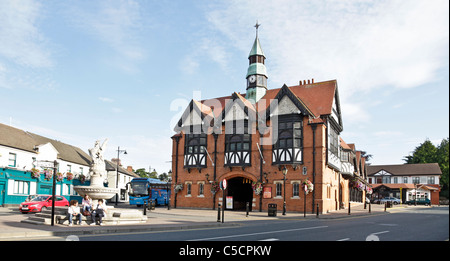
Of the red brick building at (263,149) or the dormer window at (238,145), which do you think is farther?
the dormer window at (238,145)

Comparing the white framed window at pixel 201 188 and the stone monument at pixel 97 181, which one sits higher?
the stone monument at pixel 97 181

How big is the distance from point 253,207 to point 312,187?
260 inches

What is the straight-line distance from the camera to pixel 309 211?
34.0 m

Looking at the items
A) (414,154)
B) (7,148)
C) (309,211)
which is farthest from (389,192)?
(7,148)

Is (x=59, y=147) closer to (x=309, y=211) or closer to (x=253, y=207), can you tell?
(x=253, y=207)

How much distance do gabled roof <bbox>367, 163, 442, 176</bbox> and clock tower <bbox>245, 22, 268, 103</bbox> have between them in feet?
175

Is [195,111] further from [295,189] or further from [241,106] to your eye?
[295,189]

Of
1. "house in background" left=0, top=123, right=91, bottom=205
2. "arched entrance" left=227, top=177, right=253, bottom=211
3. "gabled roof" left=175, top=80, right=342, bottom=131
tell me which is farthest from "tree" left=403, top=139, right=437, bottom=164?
"house in background" left=0, top=123, right=91, bottom=205

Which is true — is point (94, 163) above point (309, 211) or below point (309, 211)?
above

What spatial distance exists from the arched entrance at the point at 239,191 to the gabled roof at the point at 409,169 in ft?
176

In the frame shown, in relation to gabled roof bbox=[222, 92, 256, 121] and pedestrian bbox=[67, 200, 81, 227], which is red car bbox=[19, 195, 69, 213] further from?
gabled roof bbox=[222, 92, 256, 121]

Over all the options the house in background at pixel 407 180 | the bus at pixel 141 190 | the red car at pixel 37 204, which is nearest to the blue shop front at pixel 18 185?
the bus at pixel 141 190

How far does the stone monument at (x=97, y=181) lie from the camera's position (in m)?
18.9

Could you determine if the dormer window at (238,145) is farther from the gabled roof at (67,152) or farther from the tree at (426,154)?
the tree at (426,154)
